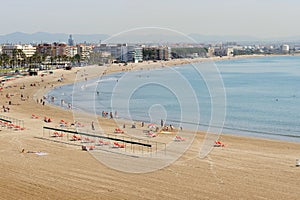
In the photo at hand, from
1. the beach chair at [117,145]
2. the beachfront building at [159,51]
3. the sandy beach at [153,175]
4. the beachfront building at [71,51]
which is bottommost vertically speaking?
the sandy beach at [153,175]

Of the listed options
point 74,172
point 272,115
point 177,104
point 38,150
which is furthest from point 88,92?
point 74,172

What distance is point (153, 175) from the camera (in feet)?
50.9

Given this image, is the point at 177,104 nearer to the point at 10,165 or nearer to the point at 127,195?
the point at 10,165

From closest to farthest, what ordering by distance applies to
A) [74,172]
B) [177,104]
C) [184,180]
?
[184,180], [74,172], [177,104]

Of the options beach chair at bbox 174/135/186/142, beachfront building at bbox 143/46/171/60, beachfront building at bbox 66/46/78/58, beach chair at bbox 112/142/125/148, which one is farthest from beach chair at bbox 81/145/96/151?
beachfront building at bbox 66/46/78/58

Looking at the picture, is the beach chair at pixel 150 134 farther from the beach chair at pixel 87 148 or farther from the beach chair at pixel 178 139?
the beach chair at pixel 87 148

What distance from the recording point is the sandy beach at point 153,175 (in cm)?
1349

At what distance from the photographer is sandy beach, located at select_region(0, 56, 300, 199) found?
1349 centimetres

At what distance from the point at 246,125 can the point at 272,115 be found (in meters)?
5.72

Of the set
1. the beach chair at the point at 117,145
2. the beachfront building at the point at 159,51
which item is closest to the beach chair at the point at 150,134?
the beach chair at the point at 117,145

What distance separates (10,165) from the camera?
16750 mm

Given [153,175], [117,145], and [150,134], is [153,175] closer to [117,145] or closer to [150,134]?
[117,145]

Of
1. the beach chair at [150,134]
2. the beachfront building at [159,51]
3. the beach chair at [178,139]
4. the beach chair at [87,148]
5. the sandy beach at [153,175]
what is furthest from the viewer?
the beachfront building at [159,51]

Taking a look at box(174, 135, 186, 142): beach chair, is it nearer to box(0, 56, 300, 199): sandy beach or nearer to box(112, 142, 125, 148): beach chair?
box(0, 56, 300, 199): sandy beach
